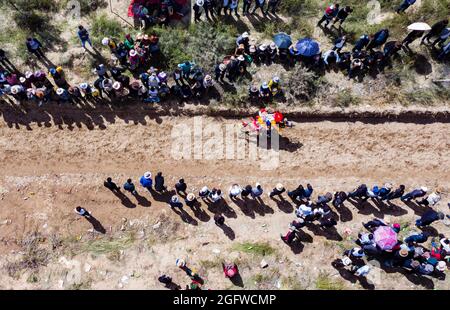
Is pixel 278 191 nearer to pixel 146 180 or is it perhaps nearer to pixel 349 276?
pixel 349 276

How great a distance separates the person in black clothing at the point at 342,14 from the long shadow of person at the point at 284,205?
973 cm

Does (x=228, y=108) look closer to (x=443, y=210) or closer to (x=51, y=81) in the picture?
(x=51, y=81)

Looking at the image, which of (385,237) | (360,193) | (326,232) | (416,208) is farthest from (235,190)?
(416,208)

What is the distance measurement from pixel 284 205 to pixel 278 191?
3.51 ft

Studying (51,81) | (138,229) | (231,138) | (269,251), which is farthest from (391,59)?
(51,81)

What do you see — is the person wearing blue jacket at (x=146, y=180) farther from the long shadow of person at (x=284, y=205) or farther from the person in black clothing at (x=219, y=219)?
the long shadow of person at (x=284, y=205)

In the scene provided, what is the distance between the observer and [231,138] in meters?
17.5

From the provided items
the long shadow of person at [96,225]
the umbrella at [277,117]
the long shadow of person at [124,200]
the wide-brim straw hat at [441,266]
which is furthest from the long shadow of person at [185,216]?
the wide-brim straw hat at [441,266]

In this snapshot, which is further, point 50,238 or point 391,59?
point 391,59

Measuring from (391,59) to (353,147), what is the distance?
5154mm

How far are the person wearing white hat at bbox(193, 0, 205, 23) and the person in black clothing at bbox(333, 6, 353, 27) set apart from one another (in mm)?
6880

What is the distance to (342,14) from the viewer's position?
18.5 m

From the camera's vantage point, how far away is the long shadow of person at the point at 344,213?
52.5ft

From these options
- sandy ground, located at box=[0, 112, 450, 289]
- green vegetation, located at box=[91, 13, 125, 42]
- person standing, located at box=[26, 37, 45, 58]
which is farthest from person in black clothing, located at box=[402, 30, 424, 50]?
person standing, located at box=[26, 37, 45, 58]
